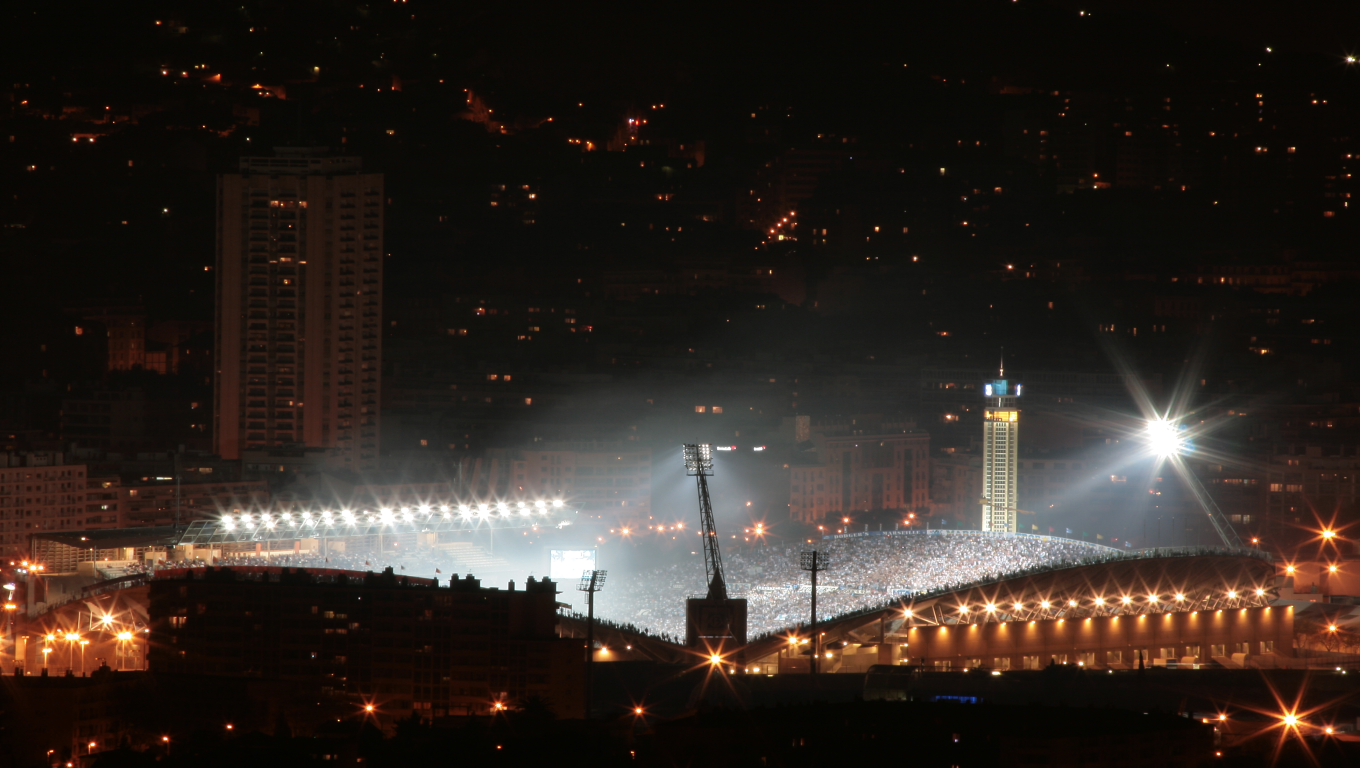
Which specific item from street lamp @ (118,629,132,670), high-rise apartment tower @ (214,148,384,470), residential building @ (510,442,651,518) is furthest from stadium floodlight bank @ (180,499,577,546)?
street lamp @ (118,629,132,670)

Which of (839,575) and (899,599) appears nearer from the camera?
(899,599)

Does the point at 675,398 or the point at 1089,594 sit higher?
the point at 675,398

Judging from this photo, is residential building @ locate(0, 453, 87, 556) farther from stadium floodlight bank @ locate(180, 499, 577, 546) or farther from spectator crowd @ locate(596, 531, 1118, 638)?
spectator crowd @ locate(596, 531, 1118, 638)

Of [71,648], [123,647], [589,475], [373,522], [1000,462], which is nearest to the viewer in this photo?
[123,647]

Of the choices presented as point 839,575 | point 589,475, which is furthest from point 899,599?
point 589,475

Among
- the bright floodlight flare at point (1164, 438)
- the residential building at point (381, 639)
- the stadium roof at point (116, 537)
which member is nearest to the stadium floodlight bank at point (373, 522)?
the stadium roof at point (116, 537)

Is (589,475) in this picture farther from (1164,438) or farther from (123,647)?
(123,647)
